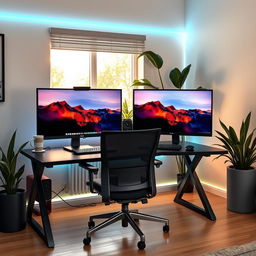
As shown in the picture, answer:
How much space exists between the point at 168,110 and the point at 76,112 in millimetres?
952

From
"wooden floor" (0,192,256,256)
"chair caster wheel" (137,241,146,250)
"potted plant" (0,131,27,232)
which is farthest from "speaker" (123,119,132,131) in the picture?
"chair caster wheel" (137,241,146,250)

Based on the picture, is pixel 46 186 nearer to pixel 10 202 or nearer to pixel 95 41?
pixel 10 202

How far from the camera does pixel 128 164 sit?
303cm

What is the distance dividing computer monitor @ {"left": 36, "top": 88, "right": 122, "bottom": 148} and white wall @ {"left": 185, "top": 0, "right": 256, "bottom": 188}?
1258 millimetres

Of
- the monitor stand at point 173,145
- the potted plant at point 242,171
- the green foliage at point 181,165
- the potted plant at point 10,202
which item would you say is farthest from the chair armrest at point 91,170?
the green foliage at point 181,165

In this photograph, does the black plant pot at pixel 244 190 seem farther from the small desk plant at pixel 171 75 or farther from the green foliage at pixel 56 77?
the green foliage at pixel 56 77

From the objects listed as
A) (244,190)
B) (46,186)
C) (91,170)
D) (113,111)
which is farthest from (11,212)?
(244,190)

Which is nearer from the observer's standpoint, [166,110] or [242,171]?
[242,171]

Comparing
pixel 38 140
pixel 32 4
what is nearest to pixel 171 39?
pixel 32 4

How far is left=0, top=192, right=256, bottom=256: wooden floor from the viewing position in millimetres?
2945

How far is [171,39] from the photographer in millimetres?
4746

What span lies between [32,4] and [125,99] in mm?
1472

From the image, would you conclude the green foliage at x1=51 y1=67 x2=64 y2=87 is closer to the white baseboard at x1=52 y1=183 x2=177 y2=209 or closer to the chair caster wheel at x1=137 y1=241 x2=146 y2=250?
the white baseboard at x1=52 y1=183 x2=177 y2=209

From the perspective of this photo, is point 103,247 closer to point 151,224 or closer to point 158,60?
point 151,224
